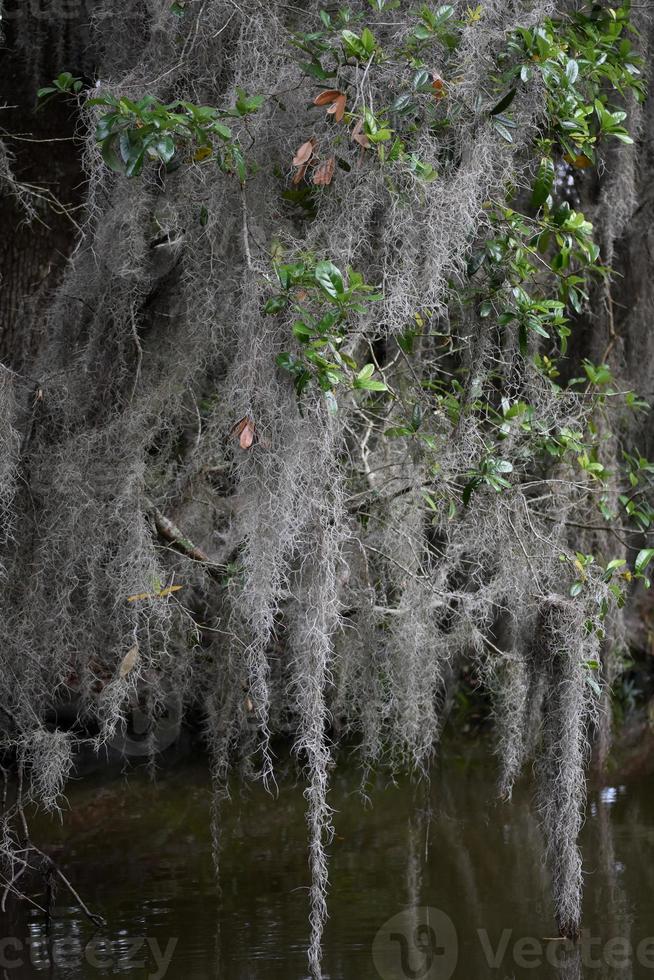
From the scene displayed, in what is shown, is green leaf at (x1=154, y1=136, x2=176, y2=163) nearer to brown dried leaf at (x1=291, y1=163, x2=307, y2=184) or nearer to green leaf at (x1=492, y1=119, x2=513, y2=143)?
brown dried leaf at (x1=291, y1=163, x2=307, y2=184)

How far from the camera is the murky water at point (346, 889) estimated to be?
313 cm

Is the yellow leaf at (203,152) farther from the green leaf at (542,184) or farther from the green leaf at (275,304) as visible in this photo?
the green leaf at (542,184)

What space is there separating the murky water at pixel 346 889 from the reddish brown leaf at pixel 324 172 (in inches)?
87.5

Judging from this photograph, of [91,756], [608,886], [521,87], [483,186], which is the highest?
[521,87]

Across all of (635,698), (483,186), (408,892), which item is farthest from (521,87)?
(635,698)

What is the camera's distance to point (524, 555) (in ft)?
10.6

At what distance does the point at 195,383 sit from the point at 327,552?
3.36ft

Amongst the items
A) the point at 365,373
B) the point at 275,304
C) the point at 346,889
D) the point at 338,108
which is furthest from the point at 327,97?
the point at 346,889

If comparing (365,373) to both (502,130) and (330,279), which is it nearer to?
(330,279)

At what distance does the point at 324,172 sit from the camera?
8.27ft

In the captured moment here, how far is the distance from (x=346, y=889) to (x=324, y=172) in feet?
8.22

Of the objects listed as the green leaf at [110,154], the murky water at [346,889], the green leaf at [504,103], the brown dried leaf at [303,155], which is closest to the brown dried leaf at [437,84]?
the green leaf at [504,103]

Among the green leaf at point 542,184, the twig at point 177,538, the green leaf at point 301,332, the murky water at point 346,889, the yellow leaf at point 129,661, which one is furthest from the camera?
the twig at point 177,538

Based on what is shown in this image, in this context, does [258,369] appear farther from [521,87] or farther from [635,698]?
[635,698]
